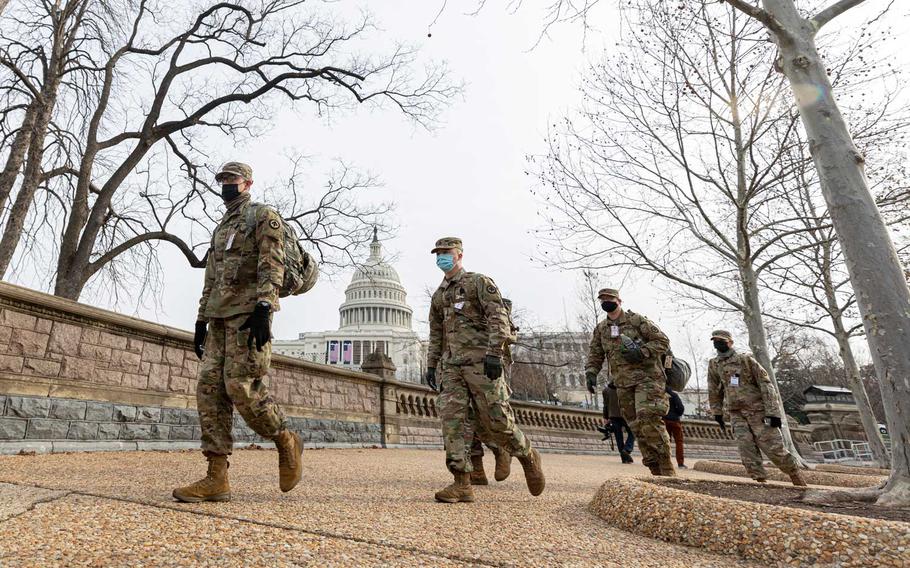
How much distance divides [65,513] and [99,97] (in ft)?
45.6

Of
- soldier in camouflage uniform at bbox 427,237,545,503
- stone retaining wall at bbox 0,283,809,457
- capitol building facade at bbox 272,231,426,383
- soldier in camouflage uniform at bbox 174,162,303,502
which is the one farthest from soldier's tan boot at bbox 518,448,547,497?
capitol building facade at bbox 272,231,426,383

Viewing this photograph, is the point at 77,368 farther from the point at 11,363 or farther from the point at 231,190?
the point at 231,190

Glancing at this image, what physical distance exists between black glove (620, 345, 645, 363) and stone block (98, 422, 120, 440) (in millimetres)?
6175

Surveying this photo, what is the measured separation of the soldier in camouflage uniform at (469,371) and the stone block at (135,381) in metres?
4.71

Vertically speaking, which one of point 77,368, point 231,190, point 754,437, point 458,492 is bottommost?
point 458,492

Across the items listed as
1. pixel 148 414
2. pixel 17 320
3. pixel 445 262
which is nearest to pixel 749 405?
pixel 445 262

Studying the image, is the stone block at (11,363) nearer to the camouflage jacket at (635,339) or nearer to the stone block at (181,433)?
the stone block at (181,433)

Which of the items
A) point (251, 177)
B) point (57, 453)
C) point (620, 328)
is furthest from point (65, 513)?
point (620, 328)

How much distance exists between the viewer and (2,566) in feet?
5.73

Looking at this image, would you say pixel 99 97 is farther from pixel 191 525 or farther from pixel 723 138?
pixel 723 138

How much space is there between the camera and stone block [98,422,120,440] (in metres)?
6.21

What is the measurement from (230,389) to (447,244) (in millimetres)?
2051

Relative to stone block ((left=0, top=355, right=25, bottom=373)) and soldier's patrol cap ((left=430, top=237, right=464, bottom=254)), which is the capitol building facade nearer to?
stone block ((left=0, top=355, right=25, bottom=373))

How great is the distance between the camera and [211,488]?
3.04 metres
